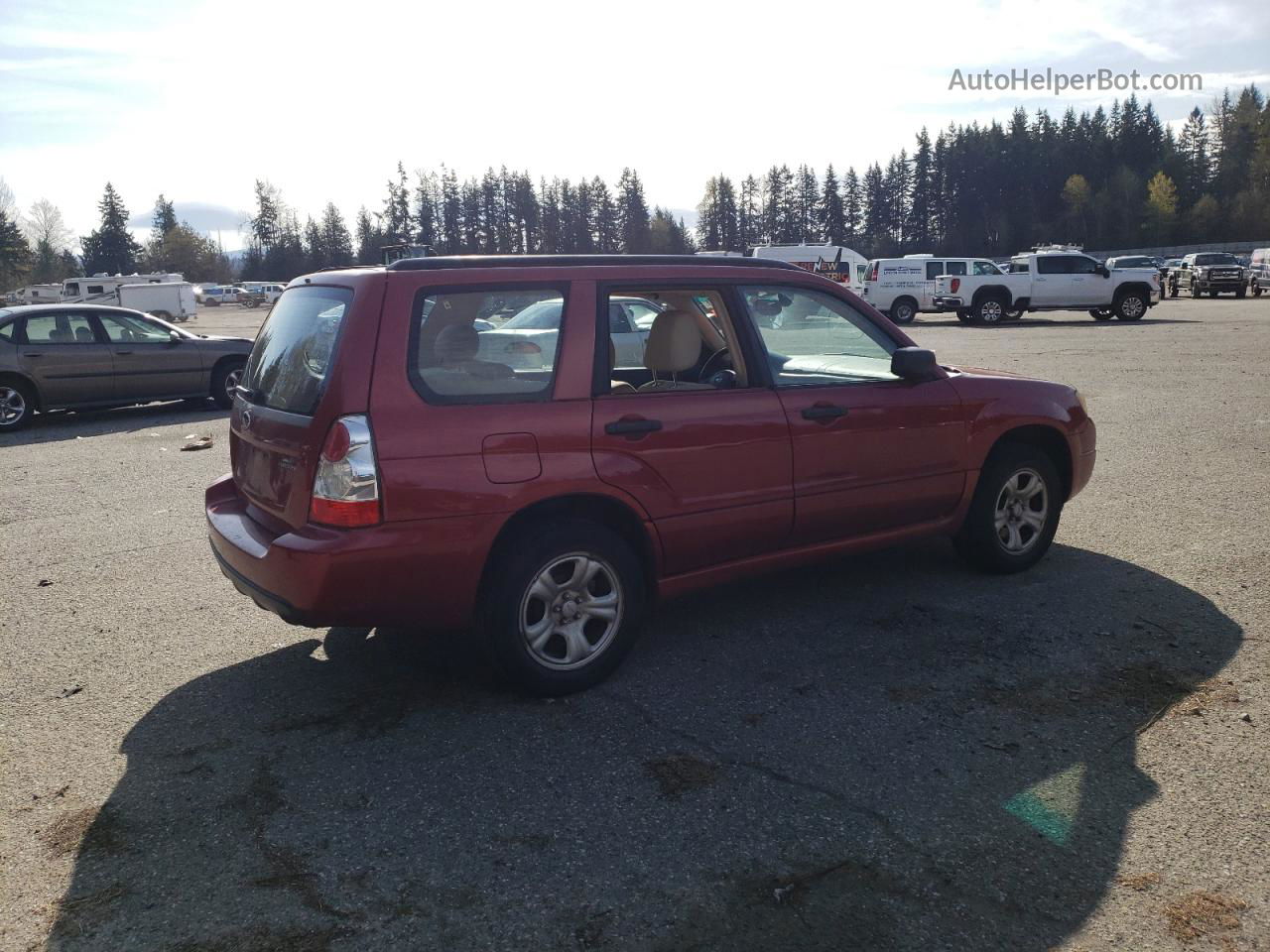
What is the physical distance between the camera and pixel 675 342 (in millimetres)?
4801

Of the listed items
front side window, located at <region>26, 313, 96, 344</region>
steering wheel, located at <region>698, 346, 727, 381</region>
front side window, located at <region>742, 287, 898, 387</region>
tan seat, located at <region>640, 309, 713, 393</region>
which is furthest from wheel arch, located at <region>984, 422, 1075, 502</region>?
front side window, located at <region>26, 313, 96, 344</region>

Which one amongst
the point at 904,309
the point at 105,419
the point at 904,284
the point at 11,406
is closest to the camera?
the point at 11,406

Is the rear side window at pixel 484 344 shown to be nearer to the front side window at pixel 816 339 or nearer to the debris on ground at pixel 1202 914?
the front side window at pixel 816 339

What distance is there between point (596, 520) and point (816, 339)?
168 centimetres

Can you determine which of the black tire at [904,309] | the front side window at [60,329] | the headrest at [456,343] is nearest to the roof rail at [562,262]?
the headrest at [456,343]

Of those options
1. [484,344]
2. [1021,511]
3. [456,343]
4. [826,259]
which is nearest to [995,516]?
[1021,511]

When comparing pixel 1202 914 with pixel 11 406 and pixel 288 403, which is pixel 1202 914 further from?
pixel 11 406

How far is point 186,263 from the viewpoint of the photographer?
356 feet

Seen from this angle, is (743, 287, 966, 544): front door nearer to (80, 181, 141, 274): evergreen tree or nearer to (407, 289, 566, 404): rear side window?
(407, 289, 566, 404): rear side window

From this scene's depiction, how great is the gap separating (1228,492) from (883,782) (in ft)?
17.4

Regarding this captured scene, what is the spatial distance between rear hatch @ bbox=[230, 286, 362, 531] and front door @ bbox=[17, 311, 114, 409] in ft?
31.6

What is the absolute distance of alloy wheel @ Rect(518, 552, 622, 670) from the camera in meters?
3.96

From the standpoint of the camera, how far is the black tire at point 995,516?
5.34m

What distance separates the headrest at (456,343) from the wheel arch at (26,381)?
10885 millimetres
